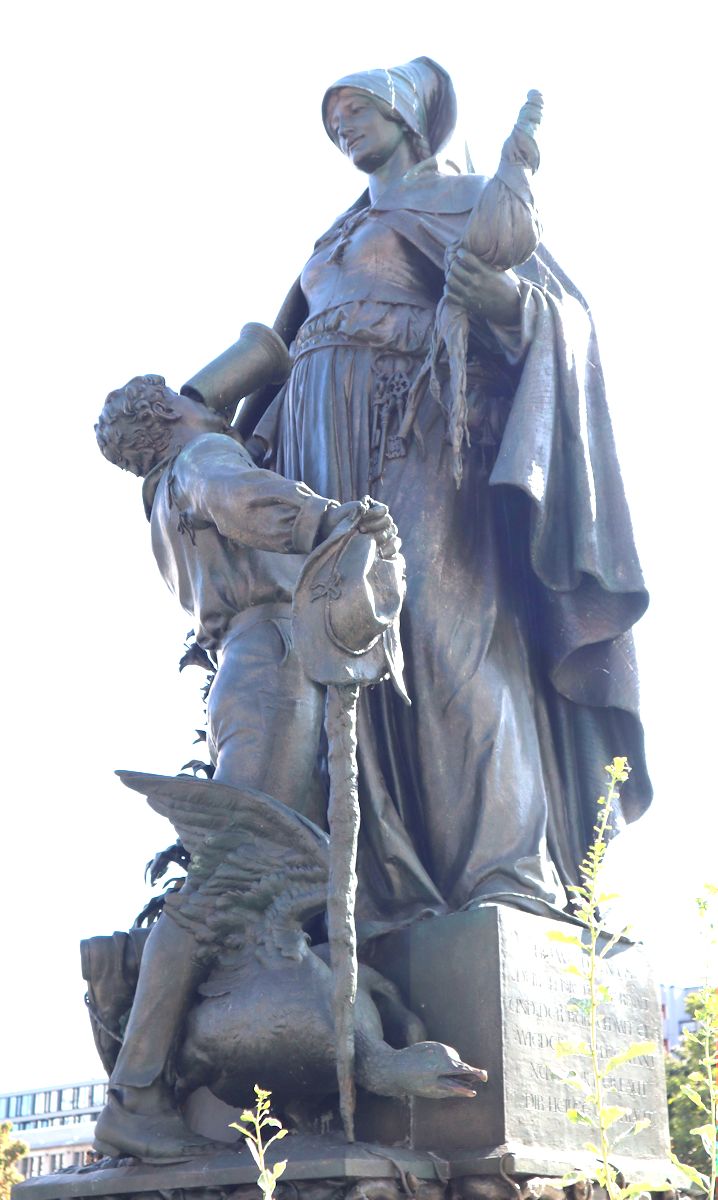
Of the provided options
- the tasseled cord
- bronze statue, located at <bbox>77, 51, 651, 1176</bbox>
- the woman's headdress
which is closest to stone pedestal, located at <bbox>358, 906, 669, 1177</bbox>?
bronze statue, located at <bbox>77, 51, 651, 1176</bbox>

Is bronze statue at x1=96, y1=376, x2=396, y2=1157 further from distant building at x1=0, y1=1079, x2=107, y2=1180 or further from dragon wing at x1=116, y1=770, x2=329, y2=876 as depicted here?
distant building at x1=0, y1=1079, x2=107, y2=1180

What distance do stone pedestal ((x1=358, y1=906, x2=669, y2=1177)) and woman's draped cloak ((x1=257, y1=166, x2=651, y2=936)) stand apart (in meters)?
0.20

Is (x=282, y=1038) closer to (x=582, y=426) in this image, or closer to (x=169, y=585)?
(x=169, y=585)

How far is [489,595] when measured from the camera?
240 inches

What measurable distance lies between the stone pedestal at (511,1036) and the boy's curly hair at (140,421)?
199 centimetres

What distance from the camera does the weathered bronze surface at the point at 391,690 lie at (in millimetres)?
4930

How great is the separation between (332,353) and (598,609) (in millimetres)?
1446

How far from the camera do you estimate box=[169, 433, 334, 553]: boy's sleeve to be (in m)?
5.21

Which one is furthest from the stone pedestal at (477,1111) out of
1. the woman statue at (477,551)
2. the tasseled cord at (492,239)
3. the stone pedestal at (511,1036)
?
the tasseled cord at (492,239)

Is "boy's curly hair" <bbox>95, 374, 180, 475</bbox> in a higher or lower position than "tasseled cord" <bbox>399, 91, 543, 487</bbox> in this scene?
lower

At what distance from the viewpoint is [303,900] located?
17.0ft

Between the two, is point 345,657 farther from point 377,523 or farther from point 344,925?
point 344,925

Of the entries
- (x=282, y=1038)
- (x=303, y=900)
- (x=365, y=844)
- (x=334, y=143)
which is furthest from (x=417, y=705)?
(x=334, y=143)

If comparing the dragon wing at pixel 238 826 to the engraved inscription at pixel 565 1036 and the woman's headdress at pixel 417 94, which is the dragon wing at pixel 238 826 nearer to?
the engraved inscription at pixel 565 1036
